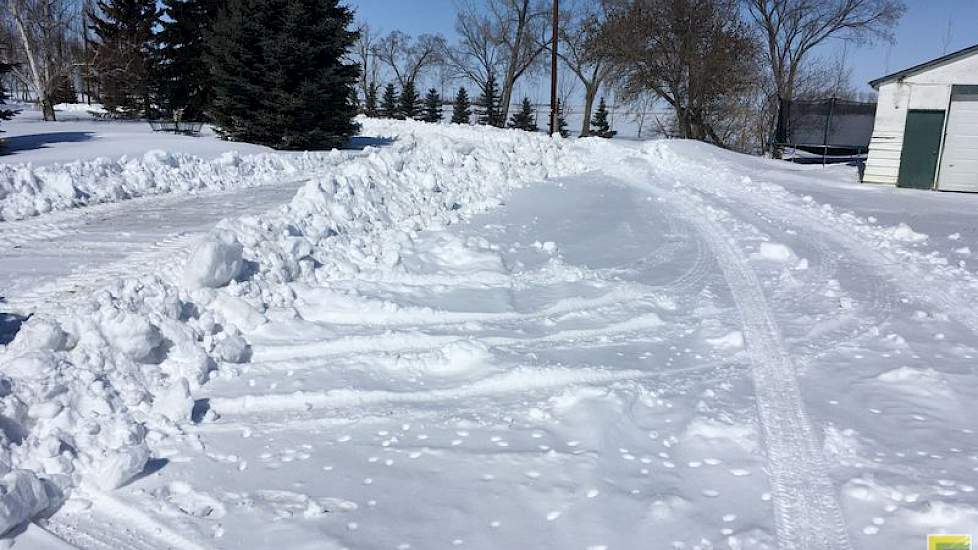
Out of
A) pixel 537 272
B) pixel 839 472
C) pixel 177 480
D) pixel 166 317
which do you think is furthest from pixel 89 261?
pixel 839 472

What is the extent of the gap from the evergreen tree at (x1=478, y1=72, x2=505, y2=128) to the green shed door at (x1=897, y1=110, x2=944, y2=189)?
3763 cm

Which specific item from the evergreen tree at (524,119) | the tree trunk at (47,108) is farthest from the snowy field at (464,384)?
the evergreen tree at (524,119)

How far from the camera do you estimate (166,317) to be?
16.2 feet

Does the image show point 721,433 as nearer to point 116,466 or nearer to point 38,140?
point 116,466

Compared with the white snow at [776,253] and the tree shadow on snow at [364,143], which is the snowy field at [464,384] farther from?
the tree shadow on snow at [364,143]

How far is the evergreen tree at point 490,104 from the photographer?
5181cm

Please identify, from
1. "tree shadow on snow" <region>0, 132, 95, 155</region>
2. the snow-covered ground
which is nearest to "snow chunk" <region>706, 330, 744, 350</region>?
the snow-covered ground

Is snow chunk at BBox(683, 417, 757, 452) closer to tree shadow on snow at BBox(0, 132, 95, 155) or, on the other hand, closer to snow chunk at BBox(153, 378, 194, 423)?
snow chunk at BBox(153, 378, 194, 423)

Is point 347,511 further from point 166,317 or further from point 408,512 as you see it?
point 166,317

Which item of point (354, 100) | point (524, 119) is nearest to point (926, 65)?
point (354, 100)

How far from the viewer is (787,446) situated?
3.84 meters

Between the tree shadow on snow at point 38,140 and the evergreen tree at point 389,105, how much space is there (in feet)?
127

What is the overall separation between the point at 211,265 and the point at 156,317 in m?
0.94

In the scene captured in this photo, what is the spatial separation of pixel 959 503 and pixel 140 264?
7.37m
